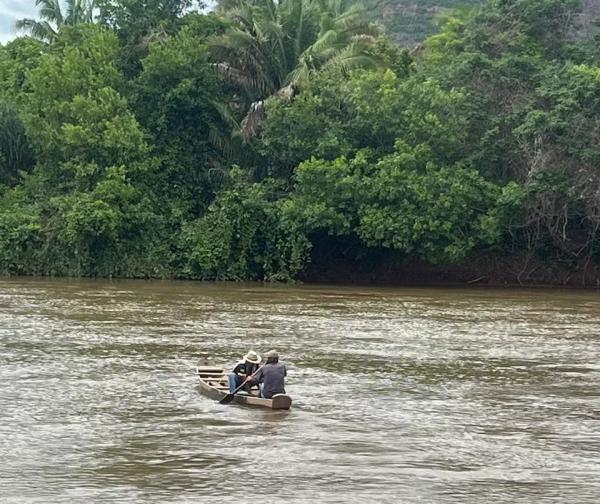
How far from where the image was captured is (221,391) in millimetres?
16109

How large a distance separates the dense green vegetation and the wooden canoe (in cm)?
2399

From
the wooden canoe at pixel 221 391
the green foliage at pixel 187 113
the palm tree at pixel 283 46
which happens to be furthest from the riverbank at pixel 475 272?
the wooden canoe at pixel 221 391

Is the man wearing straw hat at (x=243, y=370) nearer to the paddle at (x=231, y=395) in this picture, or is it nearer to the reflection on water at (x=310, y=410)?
the paddle at (x=231, y=395)

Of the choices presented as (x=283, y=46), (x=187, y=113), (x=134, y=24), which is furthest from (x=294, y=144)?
(x=134, y=24)

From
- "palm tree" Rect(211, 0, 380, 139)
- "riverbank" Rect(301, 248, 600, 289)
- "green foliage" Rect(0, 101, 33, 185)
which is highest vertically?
"palm tree" Rect(211, 0, 380, 139)

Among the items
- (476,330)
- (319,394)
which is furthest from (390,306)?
(319,394)

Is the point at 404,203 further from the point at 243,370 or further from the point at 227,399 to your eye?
the point at 227,399

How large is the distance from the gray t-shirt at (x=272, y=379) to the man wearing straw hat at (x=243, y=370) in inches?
26.2

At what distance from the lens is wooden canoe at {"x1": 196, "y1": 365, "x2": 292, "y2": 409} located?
1513 centimetres

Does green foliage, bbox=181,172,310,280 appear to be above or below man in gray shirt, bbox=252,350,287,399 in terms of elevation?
above

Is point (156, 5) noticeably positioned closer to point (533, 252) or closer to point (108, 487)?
point (533, 252)

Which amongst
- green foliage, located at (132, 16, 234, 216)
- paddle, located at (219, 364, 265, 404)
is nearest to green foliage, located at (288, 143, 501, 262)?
green foliage, located at (132, 16, 234, 216)

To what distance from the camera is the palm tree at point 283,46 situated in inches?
1781

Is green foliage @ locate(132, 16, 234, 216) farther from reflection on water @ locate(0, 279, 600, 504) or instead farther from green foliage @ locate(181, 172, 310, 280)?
reflection on water @ locate(0, 279, 600, 504)
